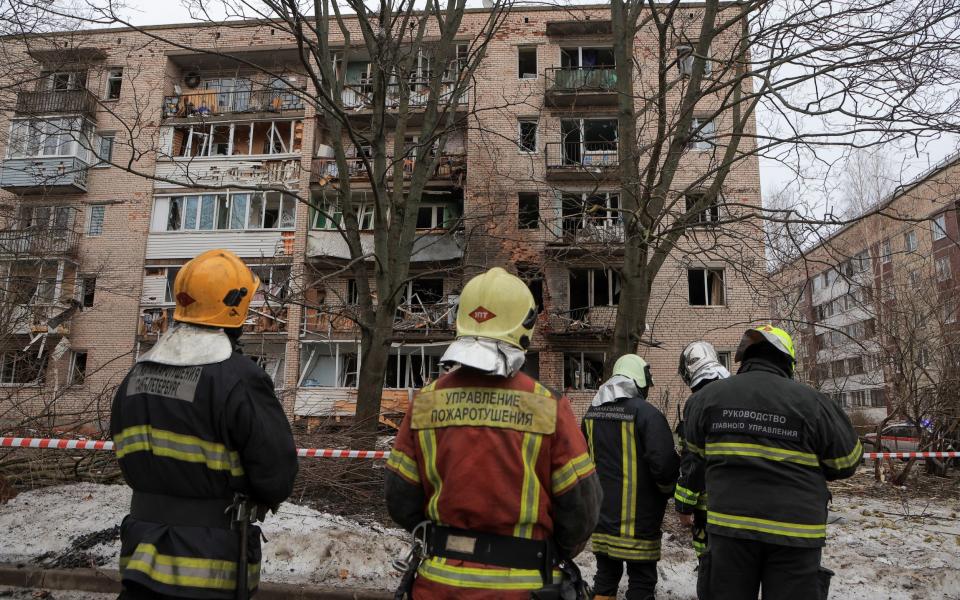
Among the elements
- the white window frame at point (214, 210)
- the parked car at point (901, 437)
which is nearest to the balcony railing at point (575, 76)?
the white window frame at point (214, 210)

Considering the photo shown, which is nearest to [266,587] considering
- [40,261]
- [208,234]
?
[40,261]

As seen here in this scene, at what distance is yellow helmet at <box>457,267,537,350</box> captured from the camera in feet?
7.70

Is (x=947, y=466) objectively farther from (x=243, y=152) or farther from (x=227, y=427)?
(x=243, y=152)

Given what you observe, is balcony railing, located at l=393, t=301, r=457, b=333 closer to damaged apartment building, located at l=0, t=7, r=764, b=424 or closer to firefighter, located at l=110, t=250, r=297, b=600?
damaged apartment building, located at l=0, t=7, r=764, b=424

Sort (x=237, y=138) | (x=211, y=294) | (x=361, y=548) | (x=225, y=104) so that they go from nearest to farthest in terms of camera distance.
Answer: (x=211, y=294)
(x=361, y=548)
(x=225, y=104)
(x=237, y=138)

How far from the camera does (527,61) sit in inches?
959

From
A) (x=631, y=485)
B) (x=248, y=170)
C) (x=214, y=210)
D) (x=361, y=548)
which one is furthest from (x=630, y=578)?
(x=214, y=210)

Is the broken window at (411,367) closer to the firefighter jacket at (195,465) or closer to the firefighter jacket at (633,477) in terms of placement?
the firefighter jacket at (633,477)

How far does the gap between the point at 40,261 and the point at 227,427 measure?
42.6 feet

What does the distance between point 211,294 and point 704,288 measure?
20.9 meters

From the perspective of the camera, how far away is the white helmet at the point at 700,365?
4738mm

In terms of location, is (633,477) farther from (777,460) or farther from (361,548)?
(361,548)

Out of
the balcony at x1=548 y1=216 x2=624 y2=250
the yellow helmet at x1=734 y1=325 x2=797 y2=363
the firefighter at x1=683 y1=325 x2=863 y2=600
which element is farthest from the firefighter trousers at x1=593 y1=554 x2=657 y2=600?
the balcony at x1=548 y1=216 x2=624 y2=250

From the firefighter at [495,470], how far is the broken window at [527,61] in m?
23.4
